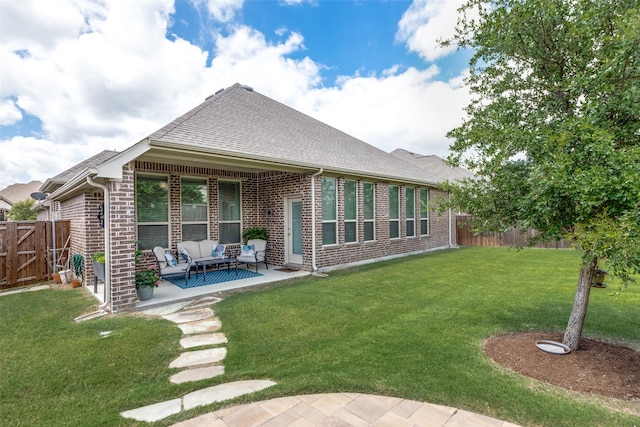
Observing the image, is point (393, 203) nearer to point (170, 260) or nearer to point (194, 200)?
point (194, 200)

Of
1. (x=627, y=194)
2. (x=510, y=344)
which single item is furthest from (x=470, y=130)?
(x=510, y=344)

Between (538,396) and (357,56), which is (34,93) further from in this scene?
(538,396)

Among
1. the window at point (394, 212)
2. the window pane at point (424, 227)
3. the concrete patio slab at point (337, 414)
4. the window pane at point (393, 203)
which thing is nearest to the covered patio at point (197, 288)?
the concrete patio slab at point (337, 414)

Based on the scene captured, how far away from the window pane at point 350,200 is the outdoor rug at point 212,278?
131 inches

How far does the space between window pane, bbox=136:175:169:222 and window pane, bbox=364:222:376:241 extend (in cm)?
599

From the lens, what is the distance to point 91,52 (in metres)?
8.44

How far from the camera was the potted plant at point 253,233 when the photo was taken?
30.6 ft

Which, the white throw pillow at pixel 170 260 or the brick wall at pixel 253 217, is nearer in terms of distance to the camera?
the brick wall at pixel 253 217

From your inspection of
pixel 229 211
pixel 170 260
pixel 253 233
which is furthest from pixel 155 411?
pixel 229 211

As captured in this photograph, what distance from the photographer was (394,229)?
37.0 ft

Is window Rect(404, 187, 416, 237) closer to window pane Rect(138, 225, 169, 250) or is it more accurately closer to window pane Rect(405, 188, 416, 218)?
window pane Rect(405, 188, 416, 218)

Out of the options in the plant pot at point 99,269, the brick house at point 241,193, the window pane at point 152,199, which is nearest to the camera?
the brick house at point 241,193

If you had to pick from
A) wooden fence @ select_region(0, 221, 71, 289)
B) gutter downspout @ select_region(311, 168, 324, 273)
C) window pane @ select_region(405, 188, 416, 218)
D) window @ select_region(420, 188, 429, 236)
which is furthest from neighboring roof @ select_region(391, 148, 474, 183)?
wooden fence @ select_region(0, 221, 71, 289)

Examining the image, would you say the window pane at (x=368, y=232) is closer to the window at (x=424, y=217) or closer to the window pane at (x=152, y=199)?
the window at (x=424, y=217)
